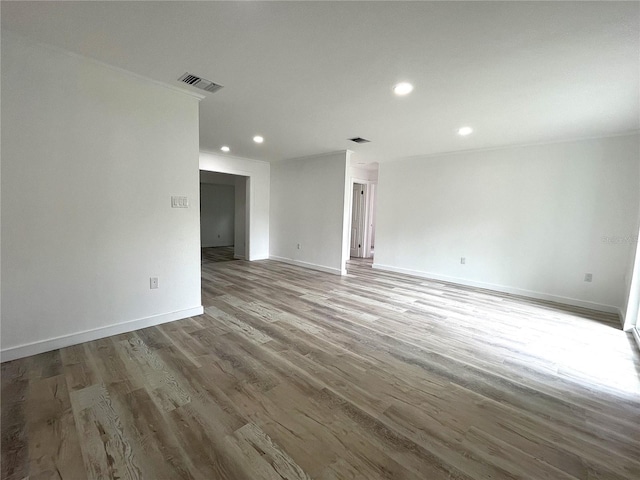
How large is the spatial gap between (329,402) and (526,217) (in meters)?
4.41

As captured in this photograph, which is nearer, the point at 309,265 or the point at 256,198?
the point at 309,265

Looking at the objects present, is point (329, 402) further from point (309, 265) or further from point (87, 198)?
point (309, 265)

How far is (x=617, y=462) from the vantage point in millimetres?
1399

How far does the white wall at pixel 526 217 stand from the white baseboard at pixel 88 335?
14.8 ft

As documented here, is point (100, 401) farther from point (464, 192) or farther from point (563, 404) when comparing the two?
point (464, 192)

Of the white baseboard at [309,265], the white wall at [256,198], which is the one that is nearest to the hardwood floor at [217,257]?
the white wall at [256,198]

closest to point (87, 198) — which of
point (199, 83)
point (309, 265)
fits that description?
point (199, 83)

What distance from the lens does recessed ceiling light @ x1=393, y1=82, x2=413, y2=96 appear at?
8.28ft

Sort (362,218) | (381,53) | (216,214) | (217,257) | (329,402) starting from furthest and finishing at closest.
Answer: (216,214), (362,218), (217,257), (381,53), (329,402)

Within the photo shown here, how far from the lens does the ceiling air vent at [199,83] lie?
2.54 meters

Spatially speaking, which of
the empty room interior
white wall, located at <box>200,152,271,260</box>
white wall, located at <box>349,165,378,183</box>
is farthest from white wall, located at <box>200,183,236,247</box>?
the empty room interior

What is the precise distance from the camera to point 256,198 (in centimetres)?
686

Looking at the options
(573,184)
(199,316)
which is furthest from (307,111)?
(573,184)

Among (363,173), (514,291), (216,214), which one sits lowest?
(514,291)
